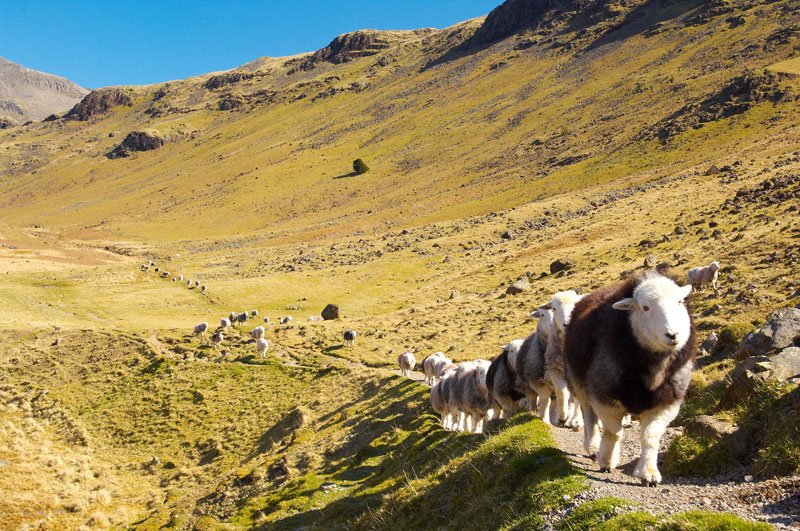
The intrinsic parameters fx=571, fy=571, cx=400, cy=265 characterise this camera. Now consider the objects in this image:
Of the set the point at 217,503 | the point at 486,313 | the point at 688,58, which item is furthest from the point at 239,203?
the point at 217,503

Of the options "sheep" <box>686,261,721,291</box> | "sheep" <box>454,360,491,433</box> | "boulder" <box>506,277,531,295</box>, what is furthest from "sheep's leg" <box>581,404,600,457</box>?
"boulder" <box>506,277,531,295</box>

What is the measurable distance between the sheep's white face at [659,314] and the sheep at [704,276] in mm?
23525

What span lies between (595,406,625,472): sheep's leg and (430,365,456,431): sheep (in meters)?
9.73

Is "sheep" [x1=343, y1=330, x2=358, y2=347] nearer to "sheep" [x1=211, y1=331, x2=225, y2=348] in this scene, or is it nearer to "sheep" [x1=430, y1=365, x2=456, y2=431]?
"sheep" [x1=211, y1=331, x2=225, y2=348]

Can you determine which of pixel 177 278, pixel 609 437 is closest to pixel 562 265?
pixel 609 437

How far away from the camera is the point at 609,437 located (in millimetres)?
9188

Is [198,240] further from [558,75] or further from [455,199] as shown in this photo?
[558,75]

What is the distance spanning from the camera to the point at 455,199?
122 metres

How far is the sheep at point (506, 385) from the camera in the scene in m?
15.4

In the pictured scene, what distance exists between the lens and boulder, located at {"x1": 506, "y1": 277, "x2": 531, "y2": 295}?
47625 millimetres

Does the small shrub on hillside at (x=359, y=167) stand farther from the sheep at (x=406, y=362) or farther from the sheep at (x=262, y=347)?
the sheep at (x=406, y=362)

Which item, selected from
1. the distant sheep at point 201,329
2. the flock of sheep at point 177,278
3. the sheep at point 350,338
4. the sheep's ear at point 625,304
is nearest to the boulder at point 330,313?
the sheep at point 350,338

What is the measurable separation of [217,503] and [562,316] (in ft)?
49.3

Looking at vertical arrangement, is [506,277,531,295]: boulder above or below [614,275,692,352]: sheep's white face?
below
